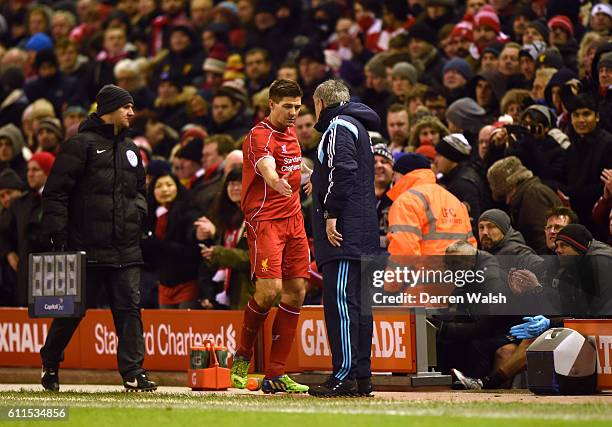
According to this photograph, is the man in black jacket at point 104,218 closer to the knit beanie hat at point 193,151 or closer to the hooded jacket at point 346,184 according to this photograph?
the hooded jacket at point 346,184

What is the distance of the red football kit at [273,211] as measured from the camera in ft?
37.9

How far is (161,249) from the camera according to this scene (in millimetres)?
15508

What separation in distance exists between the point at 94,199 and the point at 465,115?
531 centimetres

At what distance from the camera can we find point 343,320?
1095 centimetres

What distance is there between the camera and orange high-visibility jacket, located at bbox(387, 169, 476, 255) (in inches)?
498

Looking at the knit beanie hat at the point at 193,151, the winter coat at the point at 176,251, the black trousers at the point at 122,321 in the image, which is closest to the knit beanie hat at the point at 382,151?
the winter coat at the point at 176,251

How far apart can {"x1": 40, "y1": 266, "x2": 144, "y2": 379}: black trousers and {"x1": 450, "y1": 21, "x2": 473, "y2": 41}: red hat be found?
7.42 m

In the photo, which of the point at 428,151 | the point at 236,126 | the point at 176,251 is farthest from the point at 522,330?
the point at 236,126

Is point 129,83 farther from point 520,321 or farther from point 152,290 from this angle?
point 520,321

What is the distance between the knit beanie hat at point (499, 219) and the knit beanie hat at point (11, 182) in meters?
7.23

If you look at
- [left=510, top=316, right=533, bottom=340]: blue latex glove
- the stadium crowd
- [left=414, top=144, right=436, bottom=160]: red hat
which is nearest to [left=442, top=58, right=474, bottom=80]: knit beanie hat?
the stadium crowd

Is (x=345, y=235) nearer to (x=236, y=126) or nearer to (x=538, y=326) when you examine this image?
(x=538, y=326)

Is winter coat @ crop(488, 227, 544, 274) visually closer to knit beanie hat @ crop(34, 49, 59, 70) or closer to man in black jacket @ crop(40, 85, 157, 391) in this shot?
man in black jacket @ crop(40, 85, 157, 391)

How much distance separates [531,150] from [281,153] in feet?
11.7
